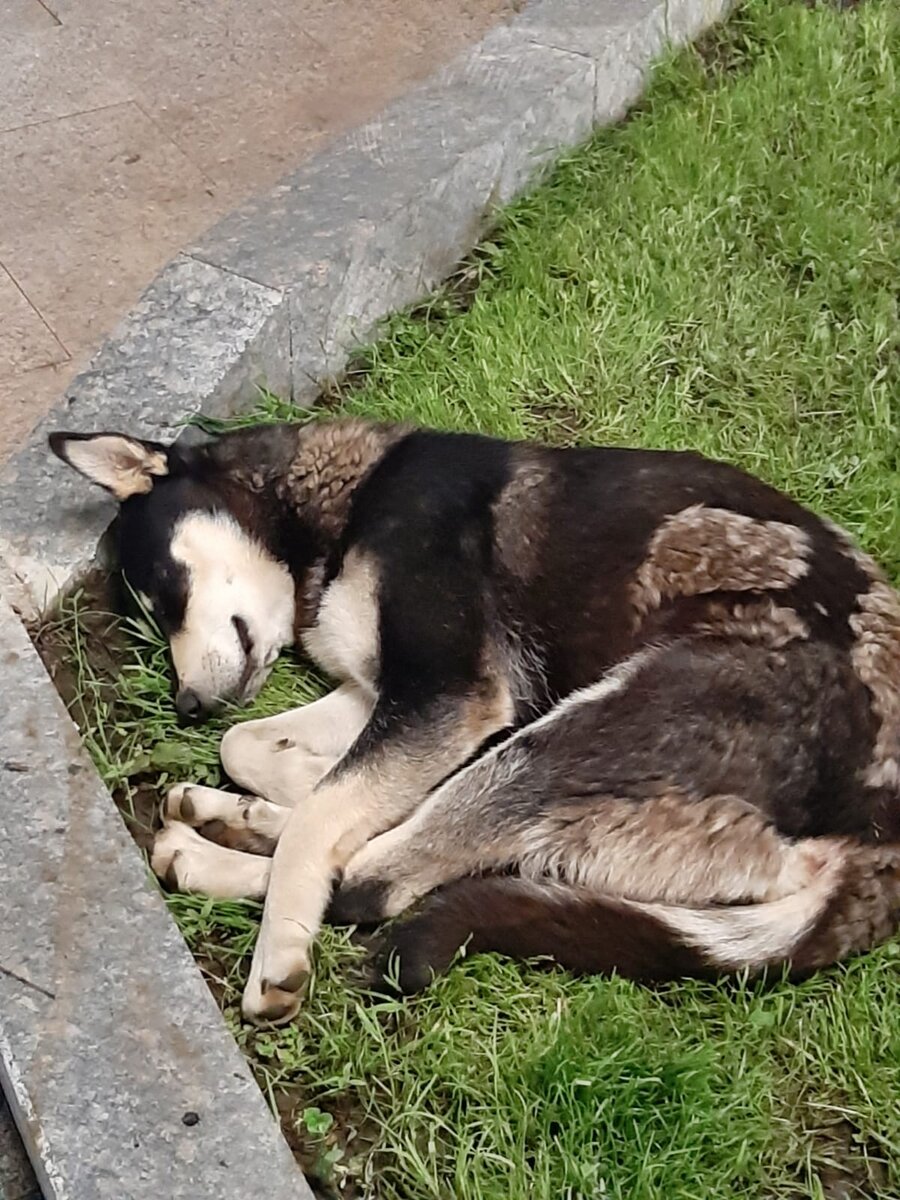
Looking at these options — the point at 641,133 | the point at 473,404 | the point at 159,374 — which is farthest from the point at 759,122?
the point at 159,374

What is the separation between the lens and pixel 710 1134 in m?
2.50

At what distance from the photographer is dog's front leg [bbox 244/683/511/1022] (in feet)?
9.27

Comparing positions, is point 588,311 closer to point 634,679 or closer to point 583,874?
point 634,679

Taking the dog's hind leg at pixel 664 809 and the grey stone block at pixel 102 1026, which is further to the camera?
the dog's hind leg at pixel 664 809

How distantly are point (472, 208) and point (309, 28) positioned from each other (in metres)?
1.79

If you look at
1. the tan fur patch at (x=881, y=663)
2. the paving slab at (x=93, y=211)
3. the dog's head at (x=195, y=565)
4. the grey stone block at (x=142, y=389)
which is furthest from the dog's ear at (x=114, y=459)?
the tan fur patch at (x=881, y=663)

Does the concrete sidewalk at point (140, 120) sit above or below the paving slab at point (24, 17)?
below

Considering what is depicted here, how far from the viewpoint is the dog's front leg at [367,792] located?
111 inches

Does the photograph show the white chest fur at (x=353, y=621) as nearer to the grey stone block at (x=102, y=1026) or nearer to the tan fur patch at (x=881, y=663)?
the grey stone block at (x=102, y=1026)

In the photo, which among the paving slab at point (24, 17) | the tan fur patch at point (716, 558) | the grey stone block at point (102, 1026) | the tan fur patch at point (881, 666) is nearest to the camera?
the grey stone block at point (102, 1026)

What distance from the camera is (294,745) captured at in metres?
3.31

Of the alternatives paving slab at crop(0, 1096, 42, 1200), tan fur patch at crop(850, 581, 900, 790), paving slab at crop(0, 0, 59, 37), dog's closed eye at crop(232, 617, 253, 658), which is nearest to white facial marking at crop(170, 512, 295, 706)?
dog's closed eye at crop(232, 617, 253, 658)

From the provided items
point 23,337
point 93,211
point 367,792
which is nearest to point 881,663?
point 367,792

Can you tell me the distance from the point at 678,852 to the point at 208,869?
3.44ft
